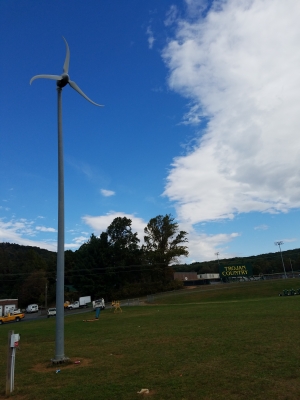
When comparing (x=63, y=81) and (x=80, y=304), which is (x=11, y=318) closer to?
(x=80, y=304)

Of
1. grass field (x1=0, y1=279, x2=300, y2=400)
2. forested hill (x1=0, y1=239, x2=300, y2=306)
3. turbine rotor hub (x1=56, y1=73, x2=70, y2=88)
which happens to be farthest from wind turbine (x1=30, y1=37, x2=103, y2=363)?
forested hill (x1=0, y1=239, x2=300, y2=306)

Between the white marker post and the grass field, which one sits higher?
the white marker post

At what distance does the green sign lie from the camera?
8535 cm

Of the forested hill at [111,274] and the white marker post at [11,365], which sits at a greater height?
the forested hill at [111,274]

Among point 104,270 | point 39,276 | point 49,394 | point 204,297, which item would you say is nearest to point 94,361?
point 49,394

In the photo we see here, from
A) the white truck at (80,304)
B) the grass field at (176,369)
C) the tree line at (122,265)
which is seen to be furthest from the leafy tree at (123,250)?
the grass field at (176,369)

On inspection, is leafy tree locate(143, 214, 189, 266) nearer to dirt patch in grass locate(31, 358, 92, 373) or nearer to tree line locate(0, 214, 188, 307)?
tree line locate(0, 214, 188, 307)

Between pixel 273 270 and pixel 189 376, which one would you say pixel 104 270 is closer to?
pixel 189 376

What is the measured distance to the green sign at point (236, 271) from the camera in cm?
8535

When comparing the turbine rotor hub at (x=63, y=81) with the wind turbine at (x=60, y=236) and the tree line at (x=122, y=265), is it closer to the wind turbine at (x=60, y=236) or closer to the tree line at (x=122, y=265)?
the wind turbine at (x=60, y=236)

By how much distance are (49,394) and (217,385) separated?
12.6 ft

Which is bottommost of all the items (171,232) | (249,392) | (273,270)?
(249,392)

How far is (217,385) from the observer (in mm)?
7258

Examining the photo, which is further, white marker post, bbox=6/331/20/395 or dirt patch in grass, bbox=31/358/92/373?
dirt patch in grass, bbox=31/358/92/373
